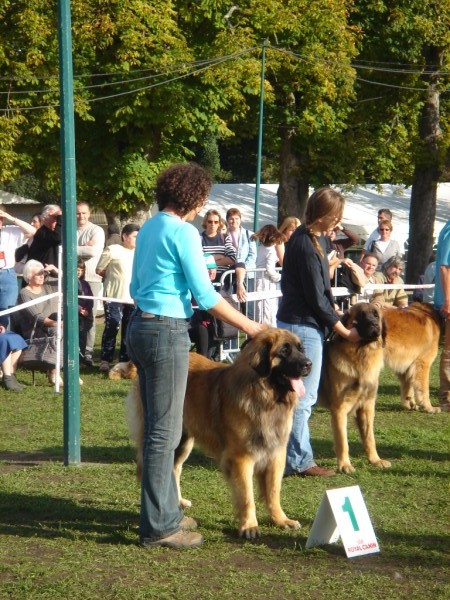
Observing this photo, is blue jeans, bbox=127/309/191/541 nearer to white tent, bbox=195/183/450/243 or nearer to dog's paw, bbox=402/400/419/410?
dog's paw, bbox=402/400/419/410

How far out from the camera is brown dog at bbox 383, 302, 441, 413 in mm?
9891

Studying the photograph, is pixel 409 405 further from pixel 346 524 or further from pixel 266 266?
pixel 346 524

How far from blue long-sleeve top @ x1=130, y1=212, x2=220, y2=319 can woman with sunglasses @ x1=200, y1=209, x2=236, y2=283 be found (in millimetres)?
7388

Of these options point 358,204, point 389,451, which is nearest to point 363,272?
point 389,451

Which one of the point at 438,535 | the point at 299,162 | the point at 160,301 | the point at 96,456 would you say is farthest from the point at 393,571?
the point at 299,162

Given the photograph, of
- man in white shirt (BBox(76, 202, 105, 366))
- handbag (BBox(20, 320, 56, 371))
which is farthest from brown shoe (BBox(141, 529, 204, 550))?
man in white shirt (BBox(76, 202, 105, 366))

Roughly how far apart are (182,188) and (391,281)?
9.40 m

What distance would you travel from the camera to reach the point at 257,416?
5.49 metres

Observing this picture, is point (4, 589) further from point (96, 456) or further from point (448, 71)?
point (448, 71)

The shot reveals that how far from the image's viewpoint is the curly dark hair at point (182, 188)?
5133 mm

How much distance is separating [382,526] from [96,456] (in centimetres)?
283

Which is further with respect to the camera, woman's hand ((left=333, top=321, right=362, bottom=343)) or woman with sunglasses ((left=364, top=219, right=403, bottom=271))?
woman with sunglasses ((left=364, top=219, right=403, bottom=271))

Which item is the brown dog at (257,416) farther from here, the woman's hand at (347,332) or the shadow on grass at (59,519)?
the woman's hand at (347,332)

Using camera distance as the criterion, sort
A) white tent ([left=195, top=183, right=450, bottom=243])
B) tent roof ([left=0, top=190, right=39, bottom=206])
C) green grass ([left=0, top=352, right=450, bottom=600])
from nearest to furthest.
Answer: green grass ([left=0, top=352, right=450, bottom=600]) → white tent ([left=195, top=183, right=450, bottom=243]) → tent roof ([left=0, top=190, right=39, bottom=206])
